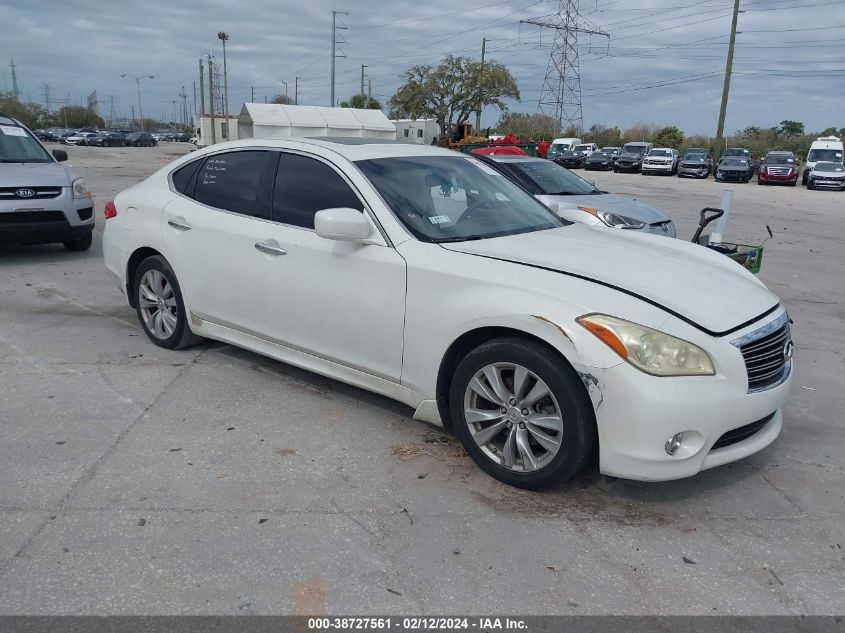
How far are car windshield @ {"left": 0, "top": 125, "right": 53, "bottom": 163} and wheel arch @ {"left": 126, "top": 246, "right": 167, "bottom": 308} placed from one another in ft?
15.3

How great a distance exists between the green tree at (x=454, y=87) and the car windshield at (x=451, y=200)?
59.6 m

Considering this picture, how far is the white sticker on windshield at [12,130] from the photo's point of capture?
9266 millimetres

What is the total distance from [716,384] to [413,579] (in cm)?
154

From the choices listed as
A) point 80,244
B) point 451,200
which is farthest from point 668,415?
point 80,244

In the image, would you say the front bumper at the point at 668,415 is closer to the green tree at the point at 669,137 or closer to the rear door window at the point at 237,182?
the rear door window at the point at 237,182

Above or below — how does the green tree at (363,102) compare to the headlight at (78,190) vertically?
above

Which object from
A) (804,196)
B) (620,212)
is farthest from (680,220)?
(804,196)

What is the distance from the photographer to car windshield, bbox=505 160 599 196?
9.73 meters

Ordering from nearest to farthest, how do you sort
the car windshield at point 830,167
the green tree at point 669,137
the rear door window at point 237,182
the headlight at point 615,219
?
the rear door window at point 237,182 < the headlight at point 615,219 < the car windshield at point 830,167 < the green tree at point 669,137

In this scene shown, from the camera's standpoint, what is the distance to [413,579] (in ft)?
9.20

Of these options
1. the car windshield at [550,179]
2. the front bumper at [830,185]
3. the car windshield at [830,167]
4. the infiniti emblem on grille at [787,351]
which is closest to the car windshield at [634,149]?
the car windshield at [830,167]

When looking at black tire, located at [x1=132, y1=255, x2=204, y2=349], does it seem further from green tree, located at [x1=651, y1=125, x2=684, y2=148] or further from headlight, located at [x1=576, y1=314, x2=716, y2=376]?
green tree, located at [x1=651, y1=125, x2=684, y2=148]

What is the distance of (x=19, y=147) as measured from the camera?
926 centimetres

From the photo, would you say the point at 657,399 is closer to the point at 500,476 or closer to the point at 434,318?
the point at 500,476
